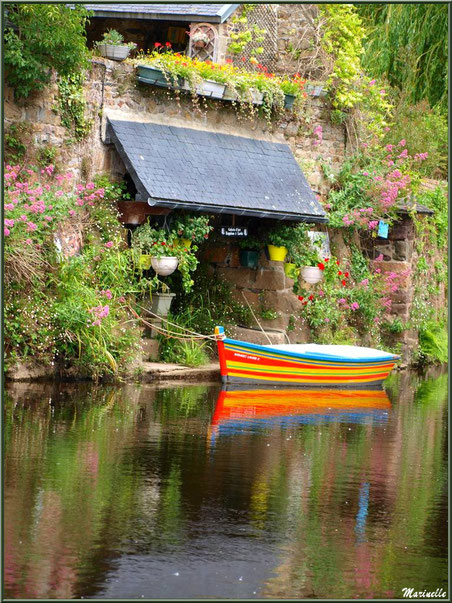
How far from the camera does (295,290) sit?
2136 cm

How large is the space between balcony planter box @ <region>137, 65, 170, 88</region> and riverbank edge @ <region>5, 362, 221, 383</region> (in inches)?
180

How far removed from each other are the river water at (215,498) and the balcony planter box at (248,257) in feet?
18.1

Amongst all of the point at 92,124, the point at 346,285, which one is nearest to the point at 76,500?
the point at 92,124

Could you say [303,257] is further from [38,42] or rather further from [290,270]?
[38,42]

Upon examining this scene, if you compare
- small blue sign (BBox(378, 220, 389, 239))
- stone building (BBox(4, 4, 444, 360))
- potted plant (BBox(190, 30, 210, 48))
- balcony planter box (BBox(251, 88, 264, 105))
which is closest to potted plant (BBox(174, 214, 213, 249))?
stone building (BBox(4, 4, 444, 360))

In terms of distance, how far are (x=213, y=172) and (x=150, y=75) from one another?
1915mm

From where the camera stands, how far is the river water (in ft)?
24.0

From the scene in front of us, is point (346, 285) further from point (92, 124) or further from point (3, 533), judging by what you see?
point (3, 533)

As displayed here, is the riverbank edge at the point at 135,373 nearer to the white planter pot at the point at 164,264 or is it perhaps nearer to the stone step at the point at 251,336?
the stone step at the point at 251,336

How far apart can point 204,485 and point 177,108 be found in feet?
35.0

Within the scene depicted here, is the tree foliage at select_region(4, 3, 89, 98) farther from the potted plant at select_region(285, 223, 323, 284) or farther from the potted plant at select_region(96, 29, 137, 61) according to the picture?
the potted plant at select_region(285, 223, 323, 284)

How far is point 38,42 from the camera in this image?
53.7 ft

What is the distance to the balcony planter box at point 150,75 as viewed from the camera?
18.5 m

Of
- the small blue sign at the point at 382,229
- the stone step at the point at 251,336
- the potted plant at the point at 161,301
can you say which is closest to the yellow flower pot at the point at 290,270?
the stone step at the point at 251,336
